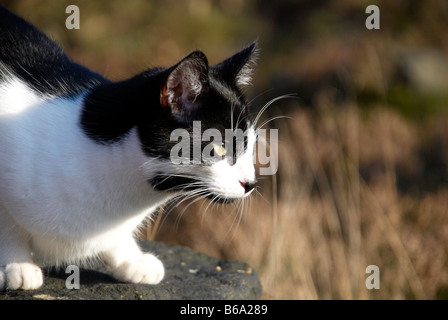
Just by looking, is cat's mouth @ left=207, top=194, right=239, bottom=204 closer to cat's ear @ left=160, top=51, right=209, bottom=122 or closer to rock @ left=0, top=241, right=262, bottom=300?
cat's ear @ left=160, top=51, right=209, bottom=122

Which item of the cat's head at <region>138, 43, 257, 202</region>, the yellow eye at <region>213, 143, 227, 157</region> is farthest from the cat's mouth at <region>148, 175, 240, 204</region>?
the yellow eye at <region>213, 143, 227, 157</region>

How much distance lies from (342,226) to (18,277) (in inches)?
120

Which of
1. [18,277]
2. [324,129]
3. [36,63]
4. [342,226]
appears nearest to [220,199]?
[18,277]

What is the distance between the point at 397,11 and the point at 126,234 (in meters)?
8.17

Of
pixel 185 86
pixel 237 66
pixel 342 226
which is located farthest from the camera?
pixel 342 226

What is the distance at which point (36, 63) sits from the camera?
1849mm

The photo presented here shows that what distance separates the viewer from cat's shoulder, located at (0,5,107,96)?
1.77 metres

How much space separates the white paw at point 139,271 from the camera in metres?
1.84

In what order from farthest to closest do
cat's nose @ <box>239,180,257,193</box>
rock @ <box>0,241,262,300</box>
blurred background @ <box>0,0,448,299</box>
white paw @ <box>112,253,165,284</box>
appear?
blurred background @ <box>0,0,448,299</box> < white paw @ <box>112,253,165,284</box> < rock @ <box>0,241,262,300</box> < cat's nose @ <box>239,180,257,193</box>

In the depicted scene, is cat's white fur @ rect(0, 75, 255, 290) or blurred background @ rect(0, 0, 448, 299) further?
blurred background @ rect(0, 0, 448, 299)

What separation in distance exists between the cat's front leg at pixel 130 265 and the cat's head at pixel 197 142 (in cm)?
37

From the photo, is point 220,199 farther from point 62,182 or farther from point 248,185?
point 62,182

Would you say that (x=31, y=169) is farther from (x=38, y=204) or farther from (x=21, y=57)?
(x=21, y=57)

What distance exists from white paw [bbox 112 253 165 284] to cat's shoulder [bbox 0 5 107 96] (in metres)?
0.59
